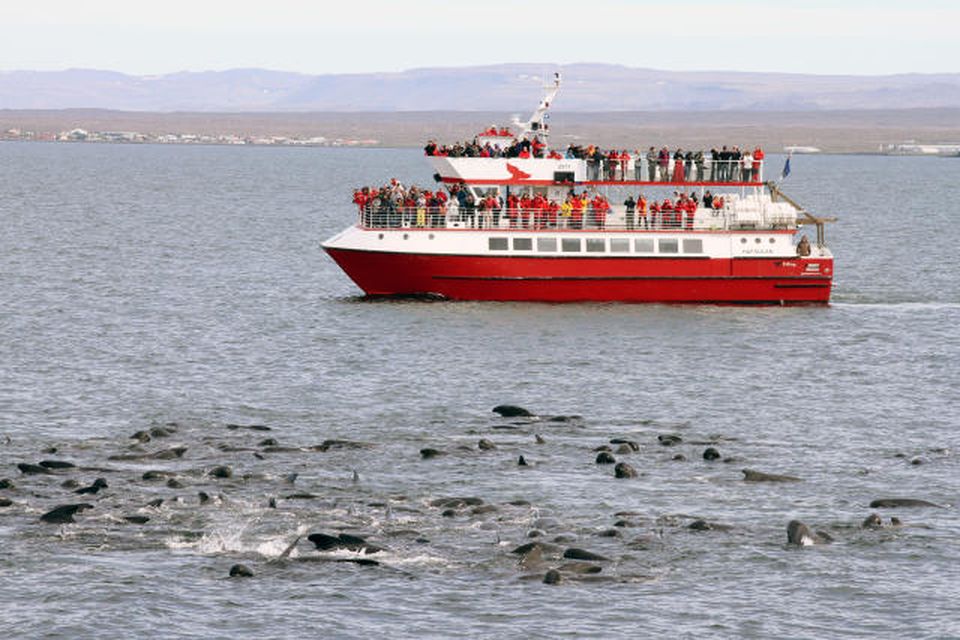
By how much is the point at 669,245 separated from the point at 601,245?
3.21m

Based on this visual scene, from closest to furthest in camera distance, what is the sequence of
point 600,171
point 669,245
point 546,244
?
point 546,244
point 669,245
point 600,171

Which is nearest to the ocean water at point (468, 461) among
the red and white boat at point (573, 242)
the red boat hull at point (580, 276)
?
the red boat hull at point (580, 276)

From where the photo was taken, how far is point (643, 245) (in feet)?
264

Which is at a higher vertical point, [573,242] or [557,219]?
[557,219]


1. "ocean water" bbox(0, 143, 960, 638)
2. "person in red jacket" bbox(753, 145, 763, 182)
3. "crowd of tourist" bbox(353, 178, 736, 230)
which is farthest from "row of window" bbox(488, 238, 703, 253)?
"person in red jacket" bbox(753, 145, 763, 182)

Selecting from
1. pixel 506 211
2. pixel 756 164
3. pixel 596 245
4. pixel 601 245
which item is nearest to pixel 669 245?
pixel 601 245

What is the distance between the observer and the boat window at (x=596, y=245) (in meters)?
80.3

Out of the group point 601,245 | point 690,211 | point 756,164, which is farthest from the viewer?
point 756,164

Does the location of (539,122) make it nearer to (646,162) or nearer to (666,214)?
(646,162)

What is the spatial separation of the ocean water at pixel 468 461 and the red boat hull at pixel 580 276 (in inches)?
37.3

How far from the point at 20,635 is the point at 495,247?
47457 millimetres

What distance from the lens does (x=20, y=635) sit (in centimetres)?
3491

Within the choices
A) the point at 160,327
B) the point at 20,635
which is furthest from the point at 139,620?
the point at 160,327

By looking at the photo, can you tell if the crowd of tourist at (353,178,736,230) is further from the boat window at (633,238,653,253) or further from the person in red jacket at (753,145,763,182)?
the person in red jacket at (753,145,763,182)
